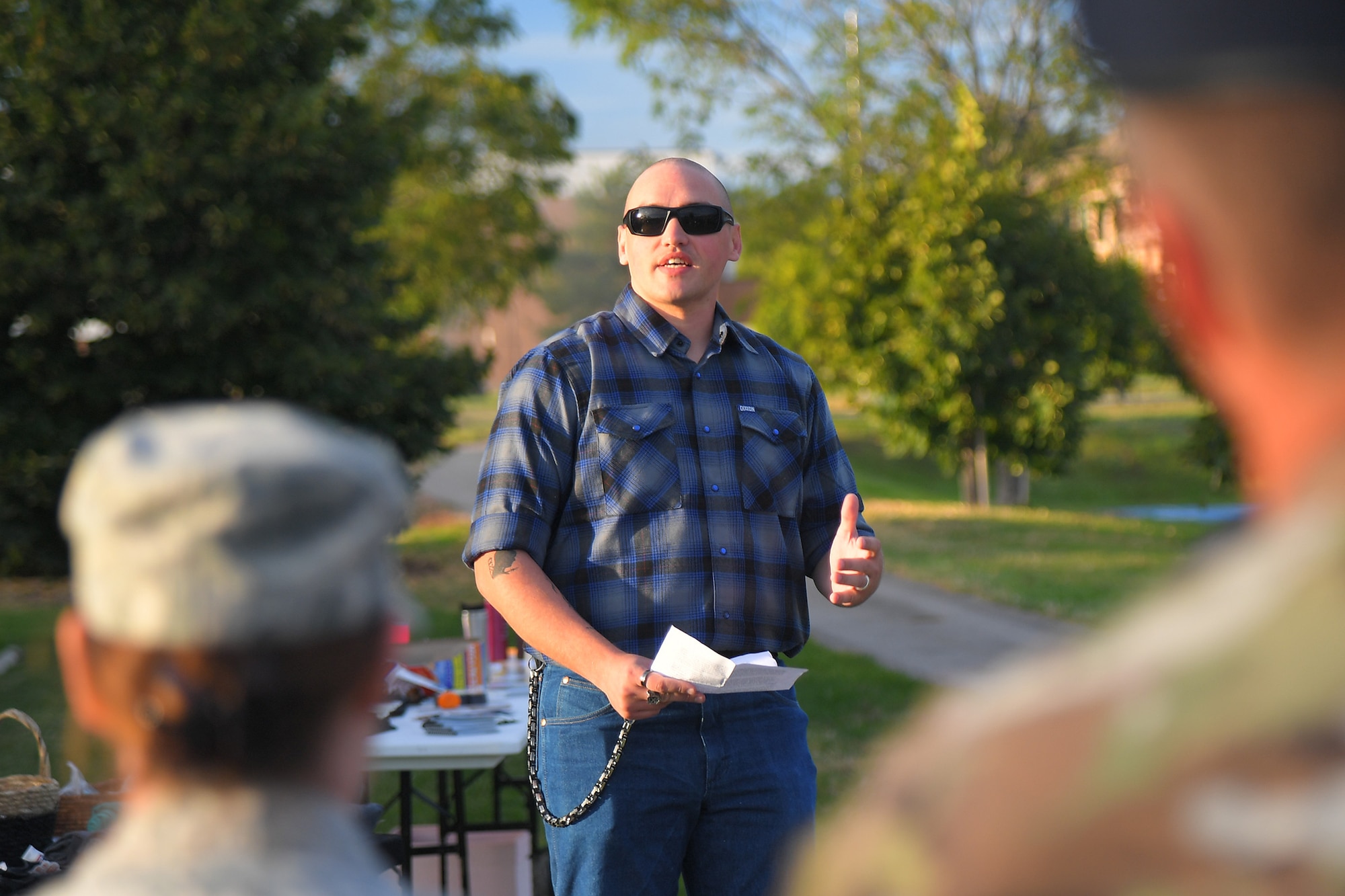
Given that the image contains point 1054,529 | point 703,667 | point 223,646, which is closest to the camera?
point 223,646

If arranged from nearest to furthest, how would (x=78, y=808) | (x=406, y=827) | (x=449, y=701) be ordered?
(x=78, y=808) < (x=406, y=827) < (x=449, y=701)

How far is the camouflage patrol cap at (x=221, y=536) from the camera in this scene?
1.11m

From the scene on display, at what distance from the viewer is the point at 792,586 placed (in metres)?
3.53

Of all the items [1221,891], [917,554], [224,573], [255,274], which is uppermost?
[255,274]

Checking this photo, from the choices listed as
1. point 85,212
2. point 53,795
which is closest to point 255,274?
point 85,212

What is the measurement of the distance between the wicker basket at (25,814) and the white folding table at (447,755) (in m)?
1.05

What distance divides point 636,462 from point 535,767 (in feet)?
2.89

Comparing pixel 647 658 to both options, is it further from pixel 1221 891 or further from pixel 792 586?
pixel 1221 891

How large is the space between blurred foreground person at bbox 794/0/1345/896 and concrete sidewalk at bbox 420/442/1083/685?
30.2 feet

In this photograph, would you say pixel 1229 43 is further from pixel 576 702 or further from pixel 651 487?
pixel 576 702

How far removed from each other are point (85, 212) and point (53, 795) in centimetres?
968

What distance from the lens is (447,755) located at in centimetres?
488


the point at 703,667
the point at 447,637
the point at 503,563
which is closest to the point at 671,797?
the point at 703,667

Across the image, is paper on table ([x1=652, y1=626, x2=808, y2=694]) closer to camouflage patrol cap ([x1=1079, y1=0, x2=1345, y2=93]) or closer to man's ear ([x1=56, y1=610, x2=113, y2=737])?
man's ear ([x1=56, y1=610, x2=113, y2=737])
